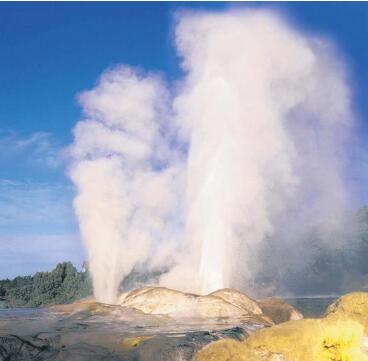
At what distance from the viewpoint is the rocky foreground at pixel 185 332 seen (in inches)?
402

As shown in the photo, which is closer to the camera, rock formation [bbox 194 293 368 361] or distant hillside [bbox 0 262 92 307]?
rock formation [bbox 194 293 368 361]

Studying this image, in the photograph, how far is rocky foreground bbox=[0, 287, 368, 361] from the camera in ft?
33.5

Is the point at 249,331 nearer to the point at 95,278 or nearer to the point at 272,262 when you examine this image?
the point at 95,278

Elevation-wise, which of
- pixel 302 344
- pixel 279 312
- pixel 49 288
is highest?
pixel 49 288

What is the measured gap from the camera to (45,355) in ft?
40.1

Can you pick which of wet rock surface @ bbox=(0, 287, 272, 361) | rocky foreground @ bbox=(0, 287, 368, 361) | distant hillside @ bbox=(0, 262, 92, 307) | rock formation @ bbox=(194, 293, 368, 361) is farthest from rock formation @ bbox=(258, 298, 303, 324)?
distant hillside @ bbox=(0, 262, 92, 307)

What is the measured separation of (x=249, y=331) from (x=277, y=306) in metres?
9.44

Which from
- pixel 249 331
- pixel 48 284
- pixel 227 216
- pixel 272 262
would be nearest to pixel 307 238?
pixel 272 262

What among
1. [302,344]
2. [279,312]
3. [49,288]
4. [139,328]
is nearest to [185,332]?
[139,328]

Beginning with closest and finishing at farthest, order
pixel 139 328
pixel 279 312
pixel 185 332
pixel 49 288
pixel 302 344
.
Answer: pixel 302 344 < pixel 185 332 < pixel 139 328 < pixel 279 312 < pixel 49 288

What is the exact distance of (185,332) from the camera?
14.5 m

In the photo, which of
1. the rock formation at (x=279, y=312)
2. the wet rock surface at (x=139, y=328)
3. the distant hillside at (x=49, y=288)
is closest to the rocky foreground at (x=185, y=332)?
the wet rock surface at (x=139, y=328)

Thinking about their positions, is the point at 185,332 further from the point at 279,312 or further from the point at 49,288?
the point at 49,288

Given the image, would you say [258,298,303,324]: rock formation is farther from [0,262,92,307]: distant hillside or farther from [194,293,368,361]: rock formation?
[0,262,92,307]: distant hillside
